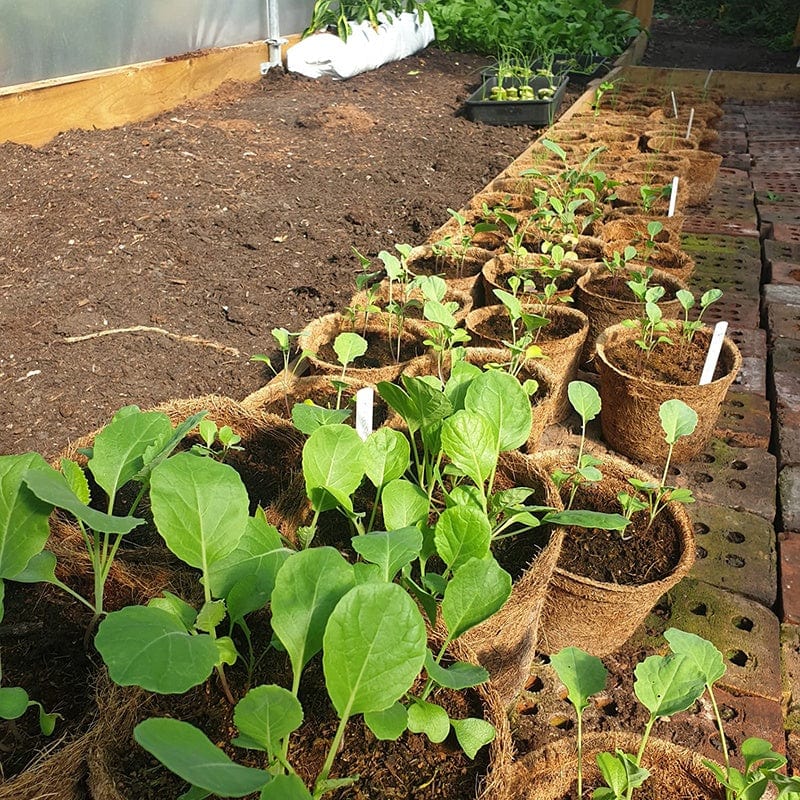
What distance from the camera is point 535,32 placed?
673 centimetres

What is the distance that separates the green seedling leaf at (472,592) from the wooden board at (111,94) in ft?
11.4

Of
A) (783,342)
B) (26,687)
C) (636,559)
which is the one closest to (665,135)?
(783,342)

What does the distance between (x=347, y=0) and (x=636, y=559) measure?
6.37 meters

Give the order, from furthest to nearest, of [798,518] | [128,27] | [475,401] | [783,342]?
[128,27], [783,342], [798,518], [475,401]

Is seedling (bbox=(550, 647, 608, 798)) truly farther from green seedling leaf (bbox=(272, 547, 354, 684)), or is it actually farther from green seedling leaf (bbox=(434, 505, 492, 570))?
green seedling leaf (bbox=(272, 547, 354, 684))

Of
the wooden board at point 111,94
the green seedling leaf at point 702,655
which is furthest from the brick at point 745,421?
the wooden board at point 111,94

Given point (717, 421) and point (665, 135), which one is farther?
point (665, 135)

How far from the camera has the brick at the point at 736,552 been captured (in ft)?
5.11

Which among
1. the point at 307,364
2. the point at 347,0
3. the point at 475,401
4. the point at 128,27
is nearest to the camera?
the point at 475,401

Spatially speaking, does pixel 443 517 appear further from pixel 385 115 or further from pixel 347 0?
pixel 347 0

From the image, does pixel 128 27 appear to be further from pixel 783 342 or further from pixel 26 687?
pixel 26 687

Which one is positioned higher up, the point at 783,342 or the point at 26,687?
the point at 26,687

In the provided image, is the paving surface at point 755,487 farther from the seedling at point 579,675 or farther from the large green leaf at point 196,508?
the large green leaf at point 196,508

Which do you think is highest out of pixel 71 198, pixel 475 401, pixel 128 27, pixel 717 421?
pixel 128 27
